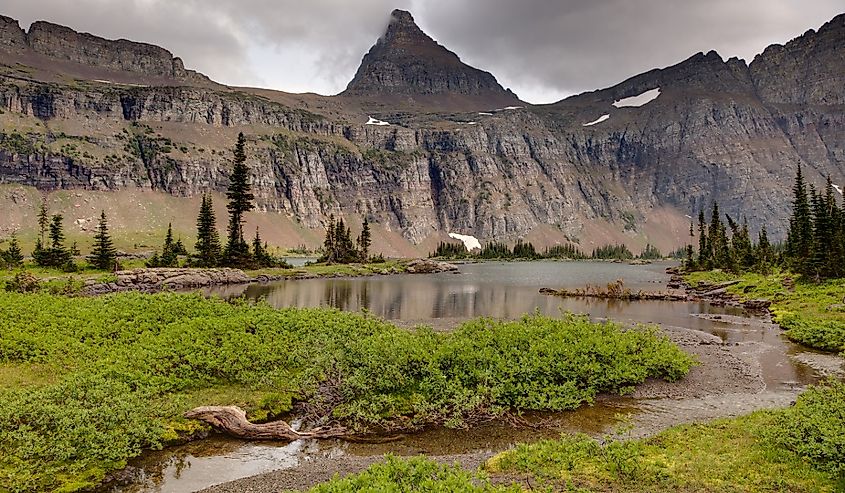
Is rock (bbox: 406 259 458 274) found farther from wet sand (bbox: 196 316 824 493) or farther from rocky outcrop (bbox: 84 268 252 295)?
wet sand (bbox: 196 316 824 493)

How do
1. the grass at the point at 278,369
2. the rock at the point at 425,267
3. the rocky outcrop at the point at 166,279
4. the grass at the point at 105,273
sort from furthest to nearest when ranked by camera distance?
the rock at the point at 425,267
the rocky outcrop at the point at 166,279
the grass at the point at 105,273
the grass at the point at 278,369

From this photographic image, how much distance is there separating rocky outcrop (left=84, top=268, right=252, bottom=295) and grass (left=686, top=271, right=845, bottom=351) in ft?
243

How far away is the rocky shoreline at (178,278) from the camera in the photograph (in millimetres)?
71812

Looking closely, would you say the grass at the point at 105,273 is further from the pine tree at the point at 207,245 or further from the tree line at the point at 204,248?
the pine tree at the point at 207,245

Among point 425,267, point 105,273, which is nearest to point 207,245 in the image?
point 105,273

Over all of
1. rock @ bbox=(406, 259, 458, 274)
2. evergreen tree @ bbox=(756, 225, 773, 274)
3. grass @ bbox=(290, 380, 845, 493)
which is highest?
evergreen tree @ bbox=(756, 225, 773, 274)

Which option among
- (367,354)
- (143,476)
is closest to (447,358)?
(367,354)

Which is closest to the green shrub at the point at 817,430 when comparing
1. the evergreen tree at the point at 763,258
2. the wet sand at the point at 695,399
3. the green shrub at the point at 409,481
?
the wet sand at the point at 695,399

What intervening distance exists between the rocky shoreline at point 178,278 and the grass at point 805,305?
65.7m

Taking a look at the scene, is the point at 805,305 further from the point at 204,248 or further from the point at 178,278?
the point at 204,248

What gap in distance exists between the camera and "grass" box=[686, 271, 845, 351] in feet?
131

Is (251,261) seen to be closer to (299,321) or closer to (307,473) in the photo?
(299,321)

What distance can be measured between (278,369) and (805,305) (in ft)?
187

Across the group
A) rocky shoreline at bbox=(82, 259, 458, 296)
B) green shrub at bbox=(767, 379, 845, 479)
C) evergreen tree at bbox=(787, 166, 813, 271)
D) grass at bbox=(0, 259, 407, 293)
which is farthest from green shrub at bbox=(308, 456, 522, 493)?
evergreen tree at bbox=(787, 166, 813, 271)
